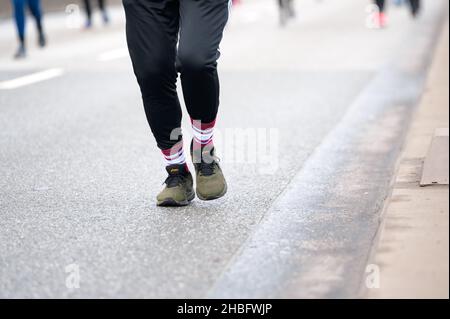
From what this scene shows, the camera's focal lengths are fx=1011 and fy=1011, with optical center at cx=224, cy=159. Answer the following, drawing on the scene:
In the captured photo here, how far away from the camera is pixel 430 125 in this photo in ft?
20.5

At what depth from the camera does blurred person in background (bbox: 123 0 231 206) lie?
Answer: 4082 millimetres

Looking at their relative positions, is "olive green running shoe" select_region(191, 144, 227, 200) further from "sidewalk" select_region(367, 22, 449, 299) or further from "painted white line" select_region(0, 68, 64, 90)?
"painted white line" select_region(0, 68, 64, 90)

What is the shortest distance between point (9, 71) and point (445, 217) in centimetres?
777

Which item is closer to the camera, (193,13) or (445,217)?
(445,217)

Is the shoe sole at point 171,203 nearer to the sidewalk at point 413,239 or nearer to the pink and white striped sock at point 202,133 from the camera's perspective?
the pink and white striped sock at point 202,133

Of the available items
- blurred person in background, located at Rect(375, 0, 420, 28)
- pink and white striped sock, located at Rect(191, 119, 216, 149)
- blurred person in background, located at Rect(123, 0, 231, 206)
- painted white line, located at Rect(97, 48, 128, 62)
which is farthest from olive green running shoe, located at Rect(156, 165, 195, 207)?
blurred person in background, located at Rect(375, 0, 420, 28)

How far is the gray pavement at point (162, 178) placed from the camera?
11.8 ft

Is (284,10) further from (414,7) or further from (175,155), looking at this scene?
(175,155)

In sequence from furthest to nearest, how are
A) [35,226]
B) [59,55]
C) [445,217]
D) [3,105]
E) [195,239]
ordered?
[59,55]
[3,105]
[35,226]
[195,239]
[445,217]

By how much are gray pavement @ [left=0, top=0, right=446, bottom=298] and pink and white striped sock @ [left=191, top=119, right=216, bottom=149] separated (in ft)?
0.96

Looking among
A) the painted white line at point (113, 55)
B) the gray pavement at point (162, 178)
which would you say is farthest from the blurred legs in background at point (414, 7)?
the painted white line at point (113, 55)

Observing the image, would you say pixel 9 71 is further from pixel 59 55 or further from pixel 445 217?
pixel 445 217
